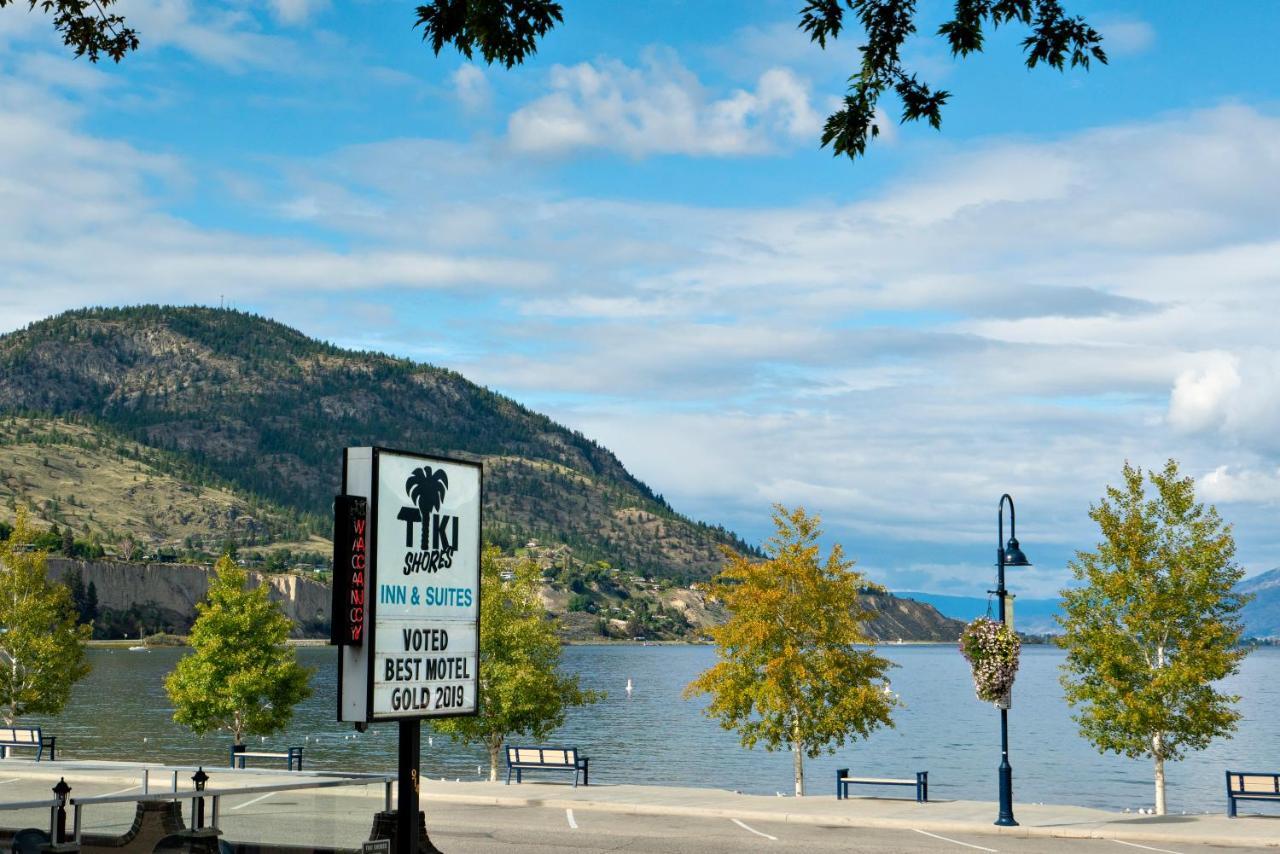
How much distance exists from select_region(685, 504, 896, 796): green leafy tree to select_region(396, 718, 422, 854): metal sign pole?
2573cm

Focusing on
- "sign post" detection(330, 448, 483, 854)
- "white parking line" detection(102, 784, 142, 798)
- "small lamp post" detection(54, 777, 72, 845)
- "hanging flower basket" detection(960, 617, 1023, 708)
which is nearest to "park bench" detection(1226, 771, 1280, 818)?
"hanging flower basket" detection(960, 617, 1023, 708)

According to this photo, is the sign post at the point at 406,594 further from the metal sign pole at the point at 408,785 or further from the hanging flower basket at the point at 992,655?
the hanging flower basket at the point at 992,655

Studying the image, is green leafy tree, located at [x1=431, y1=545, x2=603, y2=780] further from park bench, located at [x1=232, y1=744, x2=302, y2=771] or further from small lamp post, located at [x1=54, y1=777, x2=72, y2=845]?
small lamp post, located at [x1=54, y1=777, x2=72, y2=845]

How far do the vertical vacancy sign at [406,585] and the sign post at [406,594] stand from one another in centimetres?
1

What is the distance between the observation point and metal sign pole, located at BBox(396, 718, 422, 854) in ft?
52.1

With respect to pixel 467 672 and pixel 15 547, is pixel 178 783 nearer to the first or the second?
pixel 467 672

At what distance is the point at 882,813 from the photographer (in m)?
33.5

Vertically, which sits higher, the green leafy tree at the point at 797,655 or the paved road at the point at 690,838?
the green leafy tree at the point at 797,655

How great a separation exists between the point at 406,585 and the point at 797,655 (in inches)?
1111

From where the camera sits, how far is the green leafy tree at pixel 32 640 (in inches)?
2215

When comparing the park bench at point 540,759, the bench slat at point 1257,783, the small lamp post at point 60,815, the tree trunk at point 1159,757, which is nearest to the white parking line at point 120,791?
the small lamp post at point 60,815

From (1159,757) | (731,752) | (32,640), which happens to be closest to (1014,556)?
(1159,757)

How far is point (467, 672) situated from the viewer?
16.5 metres

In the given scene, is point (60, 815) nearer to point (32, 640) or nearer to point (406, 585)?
point (406, 585)
